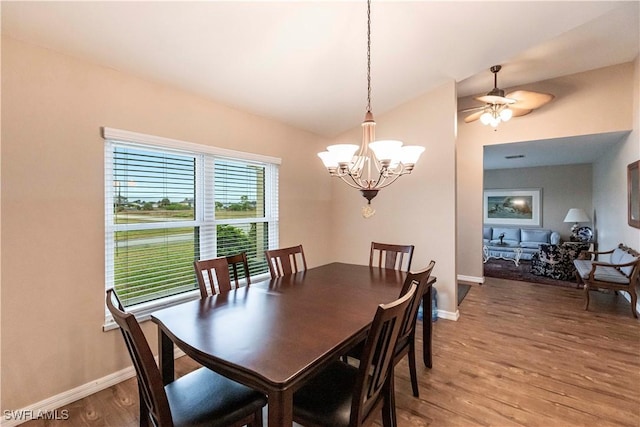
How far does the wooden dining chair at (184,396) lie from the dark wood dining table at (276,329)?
180mm

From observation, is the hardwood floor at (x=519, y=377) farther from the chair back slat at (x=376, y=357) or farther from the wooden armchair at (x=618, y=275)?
the chair back slat at (x=376, y=357)

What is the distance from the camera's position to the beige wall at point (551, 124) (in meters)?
3.87

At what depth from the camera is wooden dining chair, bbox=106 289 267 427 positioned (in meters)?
1.08

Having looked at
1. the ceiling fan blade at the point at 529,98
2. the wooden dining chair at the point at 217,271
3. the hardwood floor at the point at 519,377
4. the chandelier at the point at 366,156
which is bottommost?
the hardwood floor at the point at 519,377

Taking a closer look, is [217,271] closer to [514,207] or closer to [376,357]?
[376,357]

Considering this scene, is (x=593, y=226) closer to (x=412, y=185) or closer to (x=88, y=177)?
(x=412, y=185)

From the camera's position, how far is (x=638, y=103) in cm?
359

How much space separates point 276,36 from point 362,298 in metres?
1.97

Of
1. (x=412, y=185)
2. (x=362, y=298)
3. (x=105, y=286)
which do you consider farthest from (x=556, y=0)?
(x=105, y=286)

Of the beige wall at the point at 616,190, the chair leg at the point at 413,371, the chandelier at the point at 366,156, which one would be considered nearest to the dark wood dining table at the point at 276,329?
the chair leg at the point at 413,371

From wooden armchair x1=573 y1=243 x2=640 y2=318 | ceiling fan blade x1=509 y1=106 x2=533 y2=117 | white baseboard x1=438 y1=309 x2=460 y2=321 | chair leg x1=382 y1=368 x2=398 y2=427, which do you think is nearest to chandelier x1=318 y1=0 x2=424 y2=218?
chair leg x1=382 y1=368 x2=398 y2=427

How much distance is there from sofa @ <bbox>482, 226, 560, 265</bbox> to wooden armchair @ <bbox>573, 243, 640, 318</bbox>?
2896 mm

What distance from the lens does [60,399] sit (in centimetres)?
198

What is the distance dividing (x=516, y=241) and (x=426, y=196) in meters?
5.13
